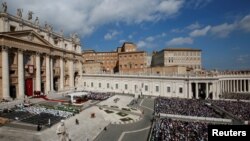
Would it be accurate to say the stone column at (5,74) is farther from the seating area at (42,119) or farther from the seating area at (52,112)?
the seating area at (42,119)

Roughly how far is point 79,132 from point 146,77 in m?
35.2

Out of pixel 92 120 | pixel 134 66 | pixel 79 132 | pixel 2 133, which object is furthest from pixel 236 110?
pixel 134 66

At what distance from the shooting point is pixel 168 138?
70.9ft

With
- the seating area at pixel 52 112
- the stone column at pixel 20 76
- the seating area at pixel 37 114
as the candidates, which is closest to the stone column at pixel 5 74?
the stone column at pixel 20 76

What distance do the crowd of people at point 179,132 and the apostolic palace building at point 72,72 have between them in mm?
26686

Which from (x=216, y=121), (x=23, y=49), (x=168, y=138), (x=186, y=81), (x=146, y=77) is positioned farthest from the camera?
(x=146, y=77)

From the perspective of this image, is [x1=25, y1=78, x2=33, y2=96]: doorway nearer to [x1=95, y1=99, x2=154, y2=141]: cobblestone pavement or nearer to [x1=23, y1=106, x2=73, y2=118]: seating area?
[x1=23, y1=106, x2=73, y2=118]: seating area

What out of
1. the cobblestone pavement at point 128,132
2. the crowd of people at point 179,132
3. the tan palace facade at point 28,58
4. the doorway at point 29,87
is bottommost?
the cobblestone pavement at point 128,132

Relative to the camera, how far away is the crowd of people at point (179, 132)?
21975 millimetres

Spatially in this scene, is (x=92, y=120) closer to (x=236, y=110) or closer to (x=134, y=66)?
(x=236, y=110)

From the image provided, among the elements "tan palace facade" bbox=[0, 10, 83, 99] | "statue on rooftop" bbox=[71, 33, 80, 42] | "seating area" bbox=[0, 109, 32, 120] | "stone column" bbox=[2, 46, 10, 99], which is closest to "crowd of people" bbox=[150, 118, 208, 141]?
"seating area" bbox=[0, 109, 32, 120]

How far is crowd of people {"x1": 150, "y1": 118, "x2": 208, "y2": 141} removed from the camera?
2198 cm

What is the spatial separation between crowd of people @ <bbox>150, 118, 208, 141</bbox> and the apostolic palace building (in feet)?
87.6

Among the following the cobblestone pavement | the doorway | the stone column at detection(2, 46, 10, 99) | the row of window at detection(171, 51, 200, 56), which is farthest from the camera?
the row of window at detection(171, 51, 200, 56)
